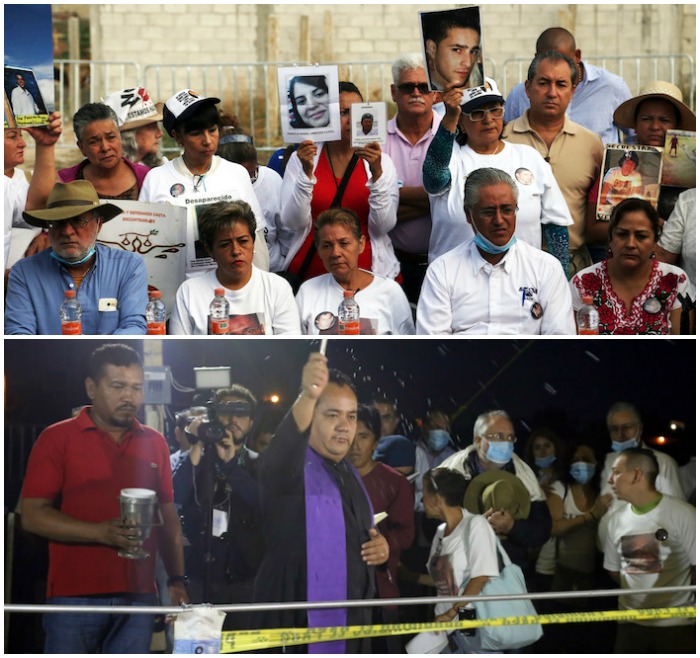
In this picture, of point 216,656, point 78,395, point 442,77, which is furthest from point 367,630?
point 442,77

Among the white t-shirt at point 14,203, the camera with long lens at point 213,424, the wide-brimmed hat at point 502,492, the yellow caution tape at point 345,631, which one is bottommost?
the yellow caution tape at point 345,631

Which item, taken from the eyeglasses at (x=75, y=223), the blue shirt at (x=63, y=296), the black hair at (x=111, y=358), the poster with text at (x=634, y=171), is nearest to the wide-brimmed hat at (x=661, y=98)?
the poster with text at (x=634, y=171)

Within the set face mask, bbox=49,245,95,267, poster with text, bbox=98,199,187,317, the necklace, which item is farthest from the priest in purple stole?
the necklace

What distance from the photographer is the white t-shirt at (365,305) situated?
554cm

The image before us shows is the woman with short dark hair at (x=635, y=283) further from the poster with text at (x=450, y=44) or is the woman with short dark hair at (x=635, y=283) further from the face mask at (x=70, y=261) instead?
the face mask at (x=70, y=261)

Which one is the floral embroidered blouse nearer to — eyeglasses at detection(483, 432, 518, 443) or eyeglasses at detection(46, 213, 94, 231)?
eyeglasses at detection(483, 432, 518, 443)

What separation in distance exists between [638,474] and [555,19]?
10697 mm

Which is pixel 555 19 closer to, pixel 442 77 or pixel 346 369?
pixel 442 77

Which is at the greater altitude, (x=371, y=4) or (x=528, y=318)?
(x=371, y=4)

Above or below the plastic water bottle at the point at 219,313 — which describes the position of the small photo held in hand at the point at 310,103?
above

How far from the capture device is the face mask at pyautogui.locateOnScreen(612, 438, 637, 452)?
4.61 metres

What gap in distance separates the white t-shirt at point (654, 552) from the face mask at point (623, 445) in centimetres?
21

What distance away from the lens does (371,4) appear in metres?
14.4

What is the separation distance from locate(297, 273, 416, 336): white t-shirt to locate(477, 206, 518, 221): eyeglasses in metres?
0.53
